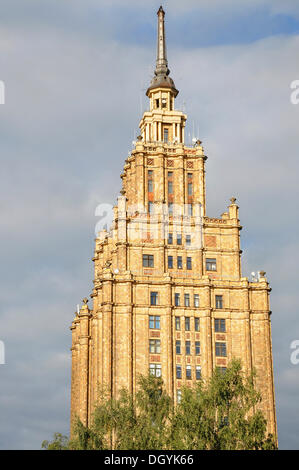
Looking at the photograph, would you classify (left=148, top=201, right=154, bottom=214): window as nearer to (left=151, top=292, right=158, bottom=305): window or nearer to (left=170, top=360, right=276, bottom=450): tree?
(left=151, top=292, right=158, bottom=305): window

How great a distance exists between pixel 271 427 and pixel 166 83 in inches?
2373

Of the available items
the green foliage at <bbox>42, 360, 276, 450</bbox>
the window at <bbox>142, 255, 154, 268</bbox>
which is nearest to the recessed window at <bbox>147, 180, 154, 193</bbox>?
the window at <bbox>142, 255, 154, 268</bbox>

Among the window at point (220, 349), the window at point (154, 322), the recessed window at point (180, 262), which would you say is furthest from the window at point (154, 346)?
the recessed window at point (180, 262)

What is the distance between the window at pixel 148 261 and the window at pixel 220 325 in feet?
41.6

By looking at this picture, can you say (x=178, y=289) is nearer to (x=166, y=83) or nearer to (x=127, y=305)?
(x=127, y=305)

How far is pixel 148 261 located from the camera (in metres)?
152

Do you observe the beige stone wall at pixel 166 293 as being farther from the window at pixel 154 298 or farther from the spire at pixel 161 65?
the spire at pixel 161 65

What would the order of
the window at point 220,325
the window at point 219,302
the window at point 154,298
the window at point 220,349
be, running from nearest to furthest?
the window at point 220,349 < the window at point 154,298 < the window at point 220,325 < the window at point 219,302

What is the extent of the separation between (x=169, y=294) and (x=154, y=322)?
455cm

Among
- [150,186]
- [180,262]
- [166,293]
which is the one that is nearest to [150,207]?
[150,186]

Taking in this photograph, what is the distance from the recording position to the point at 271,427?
143 m

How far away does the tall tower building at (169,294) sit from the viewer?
474 feet

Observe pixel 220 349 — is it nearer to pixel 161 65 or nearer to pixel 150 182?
pixel 150 182
